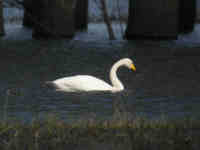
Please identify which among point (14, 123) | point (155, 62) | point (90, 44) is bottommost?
point (90, 44)

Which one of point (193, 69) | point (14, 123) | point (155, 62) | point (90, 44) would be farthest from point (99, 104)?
point (90, 44)

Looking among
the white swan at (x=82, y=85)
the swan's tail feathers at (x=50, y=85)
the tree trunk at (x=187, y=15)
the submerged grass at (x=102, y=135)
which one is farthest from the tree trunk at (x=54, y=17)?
the submerged grass at (x=102, y=135)

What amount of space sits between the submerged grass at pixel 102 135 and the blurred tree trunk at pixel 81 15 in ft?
104

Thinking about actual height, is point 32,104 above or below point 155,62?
above

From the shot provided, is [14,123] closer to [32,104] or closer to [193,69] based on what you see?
[32,104]

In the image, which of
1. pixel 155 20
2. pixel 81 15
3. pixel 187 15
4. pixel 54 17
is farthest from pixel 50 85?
pixel 81 15

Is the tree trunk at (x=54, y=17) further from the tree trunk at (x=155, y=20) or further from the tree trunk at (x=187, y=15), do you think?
the tree trunk at (x=187, y=15)

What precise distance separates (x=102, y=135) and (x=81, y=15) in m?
33.9

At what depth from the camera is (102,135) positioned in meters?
9.47

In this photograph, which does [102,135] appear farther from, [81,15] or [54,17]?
[81,15]

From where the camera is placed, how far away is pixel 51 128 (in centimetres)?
972

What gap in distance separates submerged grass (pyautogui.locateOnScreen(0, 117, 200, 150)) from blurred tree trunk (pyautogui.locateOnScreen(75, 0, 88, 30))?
3170 cm

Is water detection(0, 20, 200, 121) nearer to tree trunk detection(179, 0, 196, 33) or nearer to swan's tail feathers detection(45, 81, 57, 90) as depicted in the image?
Answer: swan's tail feathers detection(45, 81, 57, 90)

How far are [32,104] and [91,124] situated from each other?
4216mm
